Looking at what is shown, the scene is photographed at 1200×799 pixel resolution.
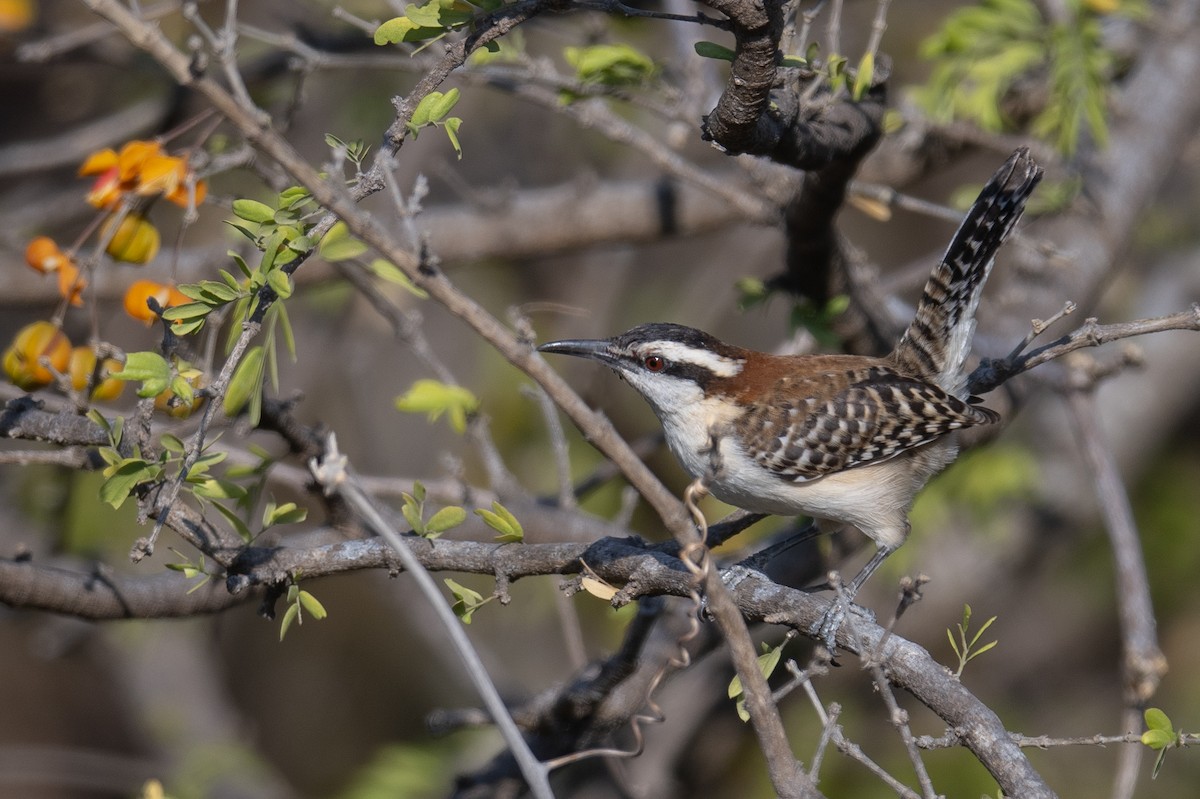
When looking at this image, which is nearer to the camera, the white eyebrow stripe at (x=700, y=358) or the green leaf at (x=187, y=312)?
the green leaf at (x=187, y=312)

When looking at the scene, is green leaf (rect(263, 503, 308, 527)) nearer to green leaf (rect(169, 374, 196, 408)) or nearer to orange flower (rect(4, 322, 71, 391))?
green leaf (rect(169, 374, 196, 408))

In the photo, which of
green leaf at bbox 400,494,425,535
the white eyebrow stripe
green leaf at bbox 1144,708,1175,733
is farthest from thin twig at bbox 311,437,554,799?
the white eyebrow stripe

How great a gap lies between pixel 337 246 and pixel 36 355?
1.22 metres

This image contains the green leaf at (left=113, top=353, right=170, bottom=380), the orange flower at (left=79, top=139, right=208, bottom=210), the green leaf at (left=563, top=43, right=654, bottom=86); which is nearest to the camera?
the green leaf at (left=113, top=353, right=170, bottom=380)

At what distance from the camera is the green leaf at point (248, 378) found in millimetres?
2422

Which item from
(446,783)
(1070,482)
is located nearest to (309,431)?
(446,783)

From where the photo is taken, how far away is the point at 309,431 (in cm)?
328

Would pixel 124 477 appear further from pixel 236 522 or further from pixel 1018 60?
pixel 1018 60

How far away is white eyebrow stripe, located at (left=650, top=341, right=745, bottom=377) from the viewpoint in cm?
366

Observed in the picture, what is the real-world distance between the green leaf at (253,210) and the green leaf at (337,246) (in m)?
0.13

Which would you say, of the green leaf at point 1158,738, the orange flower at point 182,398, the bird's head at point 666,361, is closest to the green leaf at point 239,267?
the orange flower at point 182,398

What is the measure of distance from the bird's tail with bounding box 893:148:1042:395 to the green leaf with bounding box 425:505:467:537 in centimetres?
198

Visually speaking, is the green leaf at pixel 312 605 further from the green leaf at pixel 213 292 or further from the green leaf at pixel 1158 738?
the green leaf at pixel 1158 738

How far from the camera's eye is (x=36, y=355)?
305 cm
